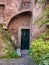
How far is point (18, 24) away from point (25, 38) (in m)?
0.90

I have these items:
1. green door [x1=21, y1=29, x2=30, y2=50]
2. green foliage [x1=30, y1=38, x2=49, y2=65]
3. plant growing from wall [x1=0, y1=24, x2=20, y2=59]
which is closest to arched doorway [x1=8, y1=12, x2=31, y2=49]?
green door [x1=21, y1=29, x2=30, y2=50]

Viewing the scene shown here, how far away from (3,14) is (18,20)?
2.98ft

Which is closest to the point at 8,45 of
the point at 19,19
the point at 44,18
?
the point at 19,19

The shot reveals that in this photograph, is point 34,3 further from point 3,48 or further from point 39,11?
point 3,48

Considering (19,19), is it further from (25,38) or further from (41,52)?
(41,52)

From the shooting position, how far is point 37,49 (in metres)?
7.59

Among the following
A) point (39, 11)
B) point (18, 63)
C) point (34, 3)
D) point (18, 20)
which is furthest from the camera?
point (18, 20)

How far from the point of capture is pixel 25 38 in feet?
39.9

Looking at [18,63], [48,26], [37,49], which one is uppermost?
[48,26]

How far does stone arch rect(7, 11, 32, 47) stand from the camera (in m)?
12.0

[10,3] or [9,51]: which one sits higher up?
[10,3]

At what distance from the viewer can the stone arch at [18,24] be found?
12.0m

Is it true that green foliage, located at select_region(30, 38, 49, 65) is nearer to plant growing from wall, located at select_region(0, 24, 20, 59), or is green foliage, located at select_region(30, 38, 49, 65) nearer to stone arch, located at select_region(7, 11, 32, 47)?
plant growing from wall, located at select_region(0, 24, 20, 59)

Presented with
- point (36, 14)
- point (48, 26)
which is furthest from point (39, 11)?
point (48, 26)
